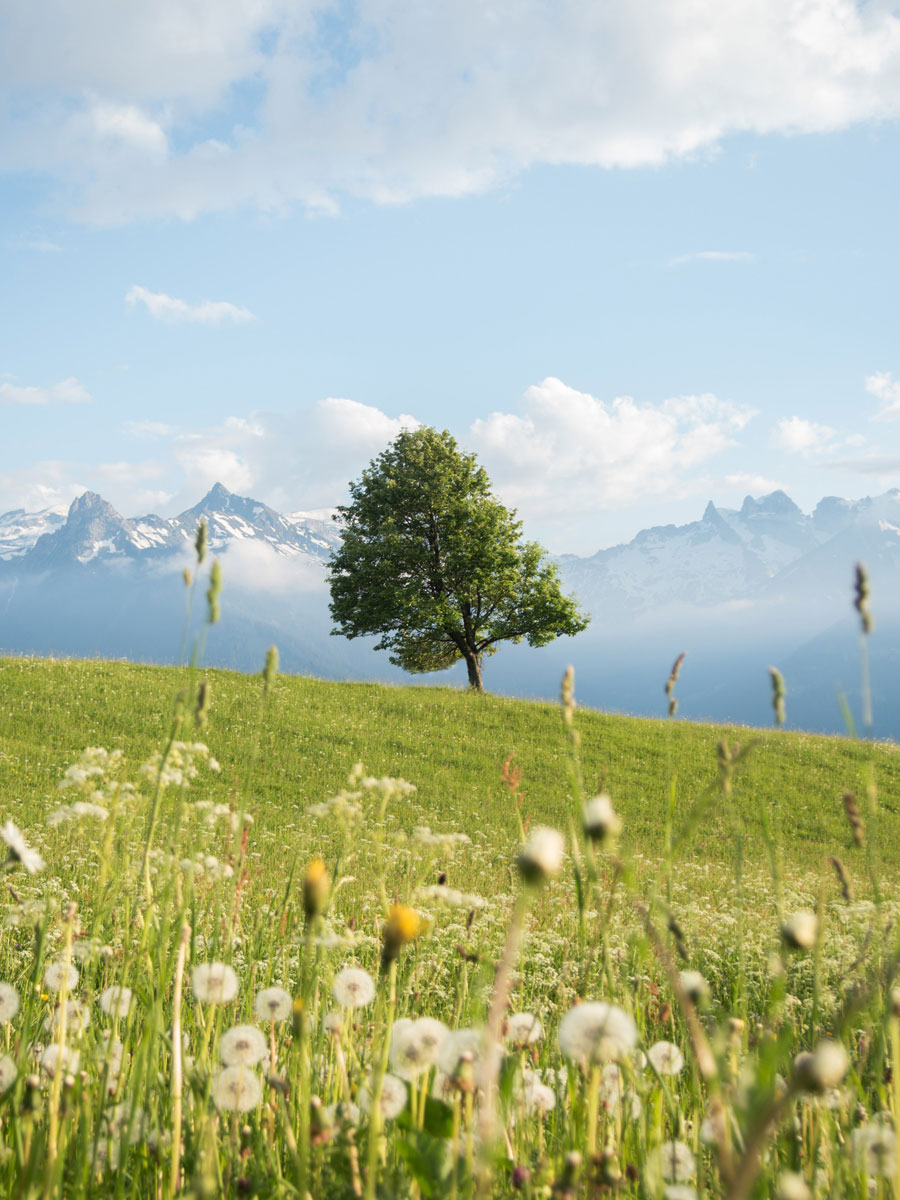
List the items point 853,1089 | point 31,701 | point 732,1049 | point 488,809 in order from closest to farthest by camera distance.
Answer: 1. point 732,1049
2. point 853,1089
3. point 488,809
4. point 31,701

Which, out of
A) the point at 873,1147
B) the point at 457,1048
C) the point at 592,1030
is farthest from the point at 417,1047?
the point at 873,1147

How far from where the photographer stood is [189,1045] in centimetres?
212

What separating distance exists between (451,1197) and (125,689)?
69.3ft

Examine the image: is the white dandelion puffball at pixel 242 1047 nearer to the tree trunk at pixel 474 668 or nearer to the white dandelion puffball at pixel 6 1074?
the white dandelion puffball at pixel 6 1074

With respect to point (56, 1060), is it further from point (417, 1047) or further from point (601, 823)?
point (601, 823)

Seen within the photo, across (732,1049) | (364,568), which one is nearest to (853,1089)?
(732,1049)

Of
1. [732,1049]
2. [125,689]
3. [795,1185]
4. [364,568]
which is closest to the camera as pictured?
[795,1185]

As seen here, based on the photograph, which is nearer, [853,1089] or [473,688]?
[853,1089]

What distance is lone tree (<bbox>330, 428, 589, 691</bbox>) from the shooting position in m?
28.1

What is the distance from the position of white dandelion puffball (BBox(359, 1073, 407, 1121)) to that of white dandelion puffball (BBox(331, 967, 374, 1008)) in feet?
0.59

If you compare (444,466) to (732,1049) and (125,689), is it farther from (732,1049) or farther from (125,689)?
(732,1049)

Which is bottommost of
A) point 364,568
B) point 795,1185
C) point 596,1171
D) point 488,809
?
point 488,809

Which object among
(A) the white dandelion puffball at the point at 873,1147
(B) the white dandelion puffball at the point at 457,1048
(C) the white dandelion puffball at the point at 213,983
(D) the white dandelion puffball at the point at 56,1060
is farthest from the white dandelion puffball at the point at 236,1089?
(A) the white dandelion puffball at the point at 873,1147

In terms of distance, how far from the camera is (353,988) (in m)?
1.52
